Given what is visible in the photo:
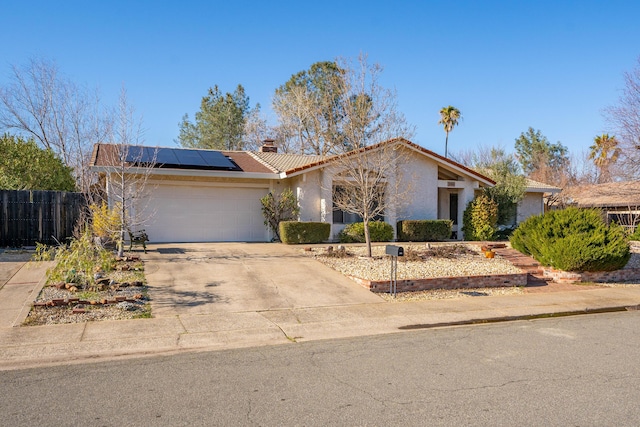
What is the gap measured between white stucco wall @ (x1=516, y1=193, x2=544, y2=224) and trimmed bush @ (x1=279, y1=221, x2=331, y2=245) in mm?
11104

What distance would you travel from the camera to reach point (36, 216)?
15375 millimetres

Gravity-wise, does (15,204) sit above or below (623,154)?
below

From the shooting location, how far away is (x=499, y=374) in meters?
5.85

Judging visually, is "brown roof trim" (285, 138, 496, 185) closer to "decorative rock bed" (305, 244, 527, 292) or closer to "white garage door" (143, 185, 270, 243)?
"white garage door" (143, 185, 270, 243)

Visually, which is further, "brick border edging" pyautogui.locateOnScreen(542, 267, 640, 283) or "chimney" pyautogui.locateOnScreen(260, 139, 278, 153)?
"chimney" pyautogui.locateOnScreen(260, 139, 278, 153)

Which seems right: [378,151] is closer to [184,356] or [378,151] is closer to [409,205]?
[409,205]

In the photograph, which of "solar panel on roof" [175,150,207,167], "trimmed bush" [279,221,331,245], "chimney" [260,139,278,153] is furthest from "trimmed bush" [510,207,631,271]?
"chimney" [260,139,278,153]

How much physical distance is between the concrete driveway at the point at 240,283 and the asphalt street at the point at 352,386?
2757 mm

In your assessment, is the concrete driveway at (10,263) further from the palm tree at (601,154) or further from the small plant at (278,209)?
the palm tree at (601,154)

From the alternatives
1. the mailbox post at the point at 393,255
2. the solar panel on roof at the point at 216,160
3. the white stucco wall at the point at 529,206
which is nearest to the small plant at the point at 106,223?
the solar panel on roof at the point at 216,160

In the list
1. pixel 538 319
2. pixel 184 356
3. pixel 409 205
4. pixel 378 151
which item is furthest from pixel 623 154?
pixel 184 356

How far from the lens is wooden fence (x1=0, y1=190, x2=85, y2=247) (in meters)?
15.1

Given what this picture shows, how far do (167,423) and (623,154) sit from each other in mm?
23816

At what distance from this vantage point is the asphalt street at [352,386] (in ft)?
14.9
